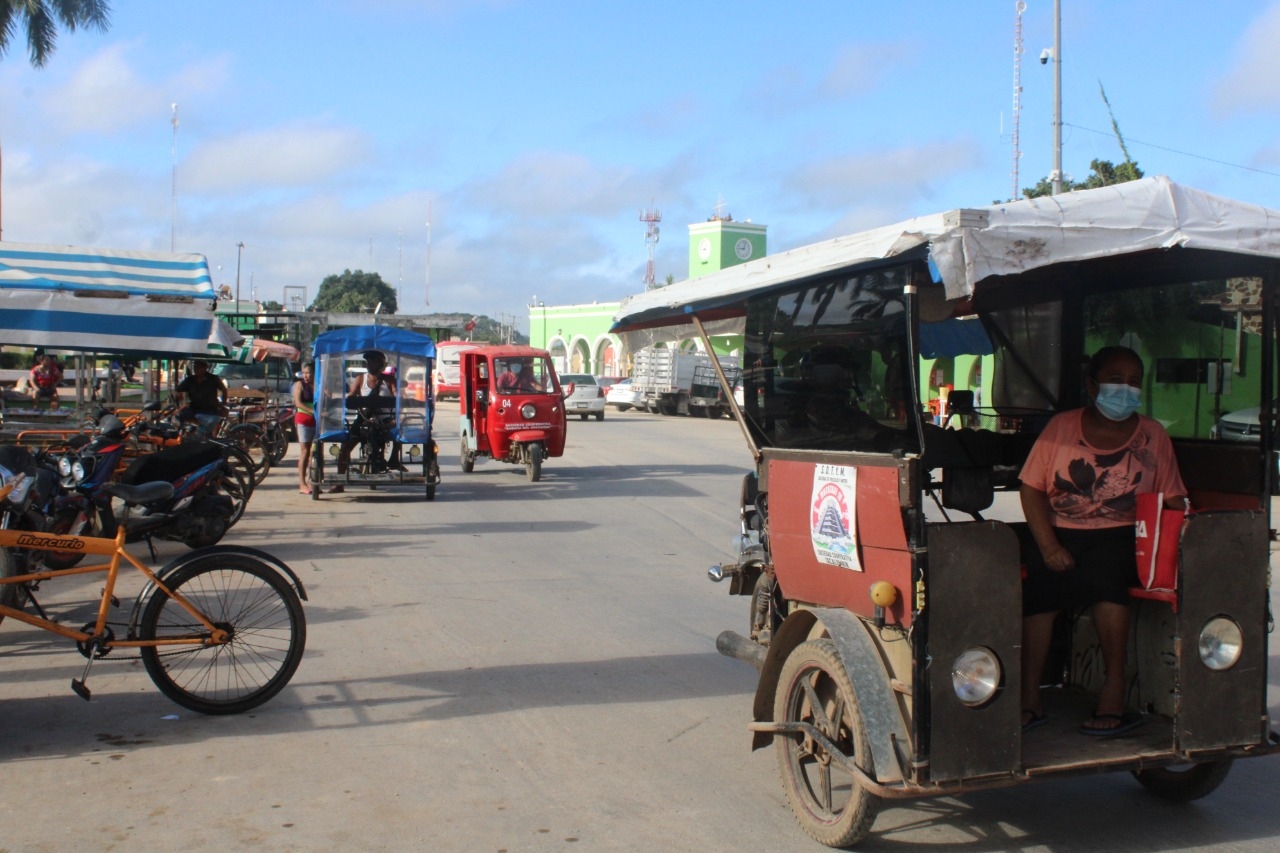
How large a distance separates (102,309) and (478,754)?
7.31 metres

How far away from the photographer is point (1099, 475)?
14.4 ft

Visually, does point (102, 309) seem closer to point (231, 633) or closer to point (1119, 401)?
point (231, 633)

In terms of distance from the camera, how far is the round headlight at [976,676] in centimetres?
386

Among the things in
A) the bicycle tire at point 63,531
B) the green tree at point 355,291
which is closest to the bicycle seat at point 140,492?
the bicycle tire at point 63,531

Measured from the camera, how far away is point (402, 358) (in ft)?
50.6

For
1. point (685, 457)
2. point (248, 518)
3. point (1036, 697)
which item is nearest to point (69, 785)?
point (1036, 697)

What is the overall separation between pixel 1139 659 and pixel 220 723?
430 cm

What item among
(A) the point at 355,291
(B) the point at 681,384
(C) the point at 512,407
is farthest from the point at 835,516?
(A) the point at 355,291

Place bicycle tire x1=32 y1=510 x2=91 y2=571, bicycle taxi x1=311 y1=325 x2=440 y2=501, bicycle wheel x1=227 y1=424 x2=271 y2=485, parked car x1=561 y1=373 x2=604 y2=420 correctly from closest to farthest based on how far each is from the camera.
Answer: bicycle tire x1=32 y1=510 x2=91 y2=571 < bicycle taxi x1=311 y1=325 x2=440 y2=501 < bicycle wheel x1=227 y1=424 x2=271 y2=485 < parked car x1=561 y1=373 x2=604 y2=420

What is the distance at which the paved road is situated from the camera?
Answer: 432 cm

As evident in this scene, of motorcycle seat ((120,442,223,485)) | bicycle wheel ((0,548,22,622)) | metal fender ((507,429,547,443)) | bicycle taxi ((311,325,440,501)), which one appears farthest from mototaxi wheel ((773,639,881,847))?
metal fender ((507,429,547,443))

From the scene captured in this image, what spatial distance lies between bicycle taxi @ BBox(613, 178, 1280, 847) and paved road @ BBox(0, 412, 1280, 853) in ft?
1.30

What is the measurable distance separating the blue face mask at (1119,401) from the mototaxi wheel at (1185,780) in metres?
1.41

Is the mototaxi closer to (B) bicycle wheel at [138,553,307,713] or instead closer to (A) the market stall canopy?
(B) bicycle wheel at [138,553,307,713]
